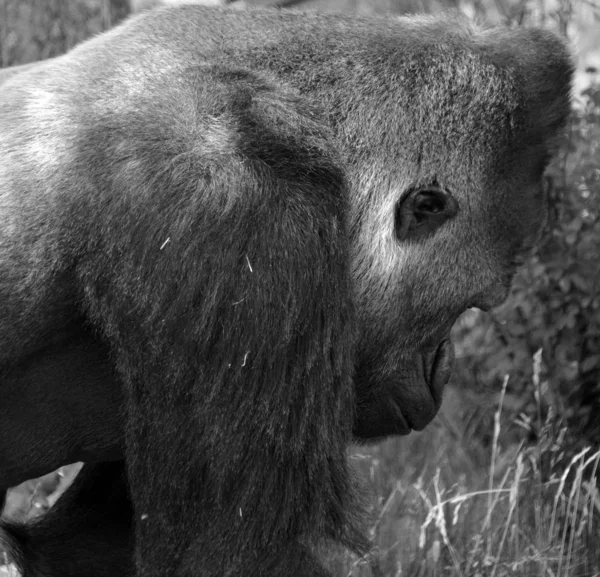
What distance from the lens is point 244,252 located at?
7.31 ft

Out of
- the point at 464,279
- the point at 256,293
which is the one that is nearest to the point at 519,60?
the point at 464,279

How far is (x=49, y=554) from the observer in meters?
2.86

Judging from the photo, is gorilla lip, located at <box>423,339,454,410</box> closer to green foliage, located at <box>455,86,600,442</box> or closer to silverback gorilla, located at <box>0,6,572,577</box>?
silverback gorilla, located at <box>0,6,572,577</box>

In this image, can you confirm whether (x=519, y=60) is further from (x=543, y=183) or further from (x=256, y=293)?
(x=256, y=293)

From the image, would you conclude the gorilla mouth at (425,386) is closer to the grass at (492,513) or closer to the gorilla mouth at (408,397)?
the gorilla mouth at (408,397)

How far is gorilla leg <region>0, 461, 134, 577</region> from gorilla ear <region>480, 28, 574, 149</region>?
1.48 meters

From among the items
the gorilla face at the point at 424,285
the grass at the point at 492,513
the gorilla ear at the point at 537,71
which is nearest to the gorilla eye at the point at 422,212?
the gorilla face at the point at 424,285

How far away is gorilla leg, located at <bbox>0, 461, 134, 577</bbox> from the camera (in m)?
2.84

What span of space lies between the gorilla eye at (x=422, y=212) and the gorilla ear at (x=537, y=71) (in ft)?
1.03

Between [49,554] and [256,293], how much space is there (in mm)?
1122

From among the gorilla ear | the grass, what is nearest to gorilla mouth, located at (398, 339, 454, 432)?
the grass

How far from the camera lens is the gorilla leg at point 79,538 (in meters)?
2.84

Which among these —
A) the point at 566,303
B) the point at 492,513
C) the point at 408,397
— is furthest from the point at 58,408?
the point at 566,303

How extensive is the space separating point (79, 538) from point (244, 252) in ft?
3.67
